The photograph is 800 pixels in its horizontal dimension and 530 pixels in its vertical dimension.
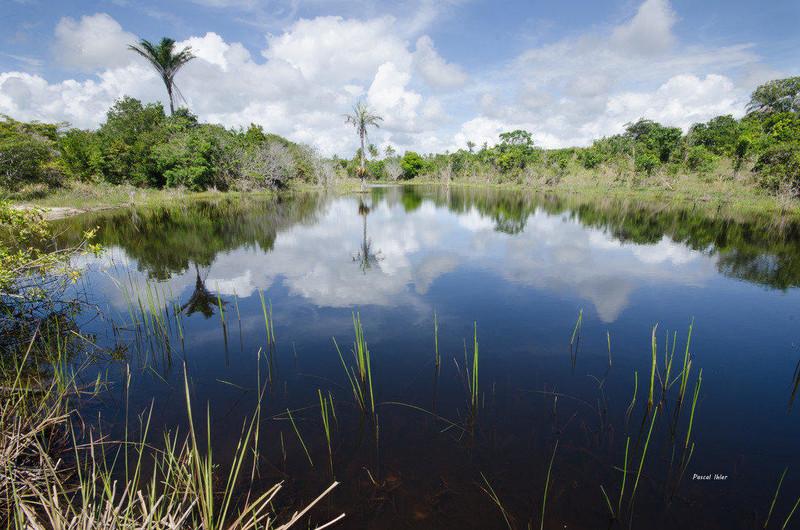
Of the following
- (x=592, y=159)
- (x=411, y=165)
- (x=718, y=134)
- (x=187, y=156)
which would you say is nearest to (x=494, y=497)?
(x=187, y=156)

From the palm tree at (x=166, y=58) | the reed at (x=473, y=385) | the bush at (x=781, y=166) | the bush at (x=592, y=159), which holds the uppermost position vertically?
the palm tree at (x=166, y=58)

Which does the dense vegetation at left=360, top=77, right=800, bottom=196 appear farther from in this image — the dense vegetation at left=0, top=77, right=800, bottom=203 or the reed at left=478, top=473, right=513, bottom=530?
the reed at left=478, top=473, right=513, bottom=530

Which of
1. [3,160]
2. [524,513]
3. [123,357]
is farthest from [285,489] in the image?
[3,160]

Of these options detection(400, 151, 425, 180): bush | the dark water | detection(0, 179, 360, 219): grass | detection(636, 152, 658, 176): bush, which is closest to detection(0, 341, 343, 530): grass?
the dark water

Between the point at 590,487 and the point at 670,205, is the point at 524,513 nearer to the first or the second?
the point at 590,487

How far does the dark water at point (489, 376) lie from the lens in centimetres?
334

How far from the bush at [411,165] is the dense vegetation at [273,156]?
3169cm

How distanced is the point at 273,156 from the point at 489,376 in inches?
1571

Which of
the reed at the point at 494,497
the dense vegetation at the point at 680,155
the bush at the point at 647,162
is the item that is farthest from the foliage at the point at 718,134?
the reed at the point at 494,497

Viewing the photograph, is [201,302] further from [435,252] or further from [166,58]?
[166,58]

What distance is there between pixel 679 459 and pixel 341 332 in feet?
17.2

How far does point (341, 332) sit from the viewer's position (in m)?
6.56

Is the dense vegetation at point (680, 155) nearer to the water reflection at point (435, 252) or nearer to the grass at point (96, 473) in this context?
the water reflection at point (435, 252)

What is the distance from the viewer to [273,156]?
38.6 metres
